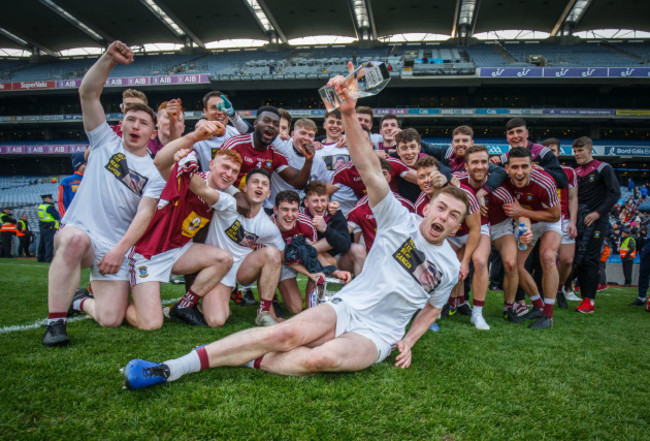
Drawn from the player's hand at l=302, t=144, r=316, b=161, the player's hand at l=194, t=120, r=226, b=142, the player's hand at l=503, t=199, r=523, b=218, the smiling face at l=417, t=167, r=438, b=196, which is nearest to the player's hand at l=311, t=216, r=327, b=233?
the player's hand at l=302, t=144, r=316, b=161

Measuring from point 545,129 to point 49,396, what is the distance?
33.6 meters

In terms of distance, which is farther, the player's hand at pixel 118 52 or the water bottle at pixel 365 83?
the player's hand at pixel 118 52

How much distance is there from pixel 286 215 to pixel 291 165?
123 centimetres

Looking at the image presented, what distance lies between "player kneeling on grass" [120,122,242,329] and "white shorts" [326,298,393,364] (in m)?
1.63

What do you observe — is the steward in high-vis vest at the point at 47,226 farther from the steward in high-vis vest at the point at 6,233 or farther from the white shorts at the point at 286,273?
the white shorts at the point at 286,273

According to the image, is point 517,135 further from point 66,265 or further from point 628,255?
point 628,255

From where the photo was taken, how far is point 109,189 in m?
3.55

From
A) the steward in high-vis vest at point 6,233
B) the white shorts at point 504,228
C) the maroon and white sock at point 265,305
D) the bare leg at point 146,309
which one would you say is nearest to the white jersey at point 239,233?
the maroon and white sock at point 265,305

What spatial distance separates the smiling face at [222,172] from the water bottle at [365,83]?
175cm

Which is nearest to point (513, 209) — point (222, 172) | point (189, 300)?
point (222, 172)

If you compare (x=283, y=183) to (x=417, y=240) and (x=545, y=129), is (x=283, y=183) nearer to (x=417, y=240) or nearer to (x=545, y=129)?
(x=417, y=240)

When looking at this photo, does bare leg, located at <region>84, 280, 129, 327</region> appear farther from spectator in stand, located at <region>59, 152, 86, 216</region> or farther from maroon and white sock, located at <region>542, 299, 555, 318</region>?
maroon and white sock, located at <region>542, 299, 555, 318</region>

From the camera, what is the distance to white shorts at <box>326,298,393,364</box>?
2605 millimetres

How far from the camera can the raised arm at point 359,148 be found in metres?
2.29
